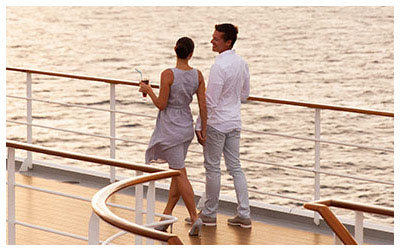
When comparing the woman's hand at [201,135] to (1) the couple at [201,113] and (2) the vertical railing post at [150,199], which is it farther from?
(2) the vertical railing post at [150,199]

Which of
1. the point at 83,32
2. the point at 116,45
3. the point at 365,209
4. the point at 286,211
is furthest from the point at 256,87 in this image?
the point at 365,209

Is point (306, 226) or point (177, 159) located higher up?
point (177, 159)

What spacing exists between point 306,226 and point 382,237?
48 centimetres

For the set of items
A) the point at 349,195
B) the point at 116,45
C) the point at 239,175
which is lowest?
the point at 349,195

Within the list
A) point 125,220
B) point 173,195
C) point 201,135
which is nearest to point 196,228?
point 173,195

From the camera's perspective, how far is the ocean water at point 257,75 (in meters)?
18.0

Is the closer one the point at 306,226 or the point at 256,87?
the point at 306,226

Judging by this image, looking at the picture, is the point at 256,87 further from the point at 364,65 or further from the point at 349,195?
the point at 349,195

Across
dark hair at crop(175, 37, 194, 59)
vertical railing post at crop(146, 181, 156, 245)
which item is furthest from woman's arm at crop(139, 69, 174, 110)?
vertical railing post at crop(146, 181, 156, 245)

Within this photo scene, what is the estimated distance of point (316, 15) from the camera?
36688 millimetres

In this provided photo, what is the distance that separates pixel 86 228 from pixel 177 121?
0.96 meters

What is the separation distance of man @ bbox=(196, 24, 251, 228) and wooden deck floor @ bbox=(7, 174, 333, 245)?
0.13 m

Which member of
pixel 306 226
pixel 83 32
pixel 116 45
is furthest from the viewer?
pixel 83 32

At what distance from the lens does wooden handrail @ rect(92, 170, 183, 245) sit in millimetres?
2998
